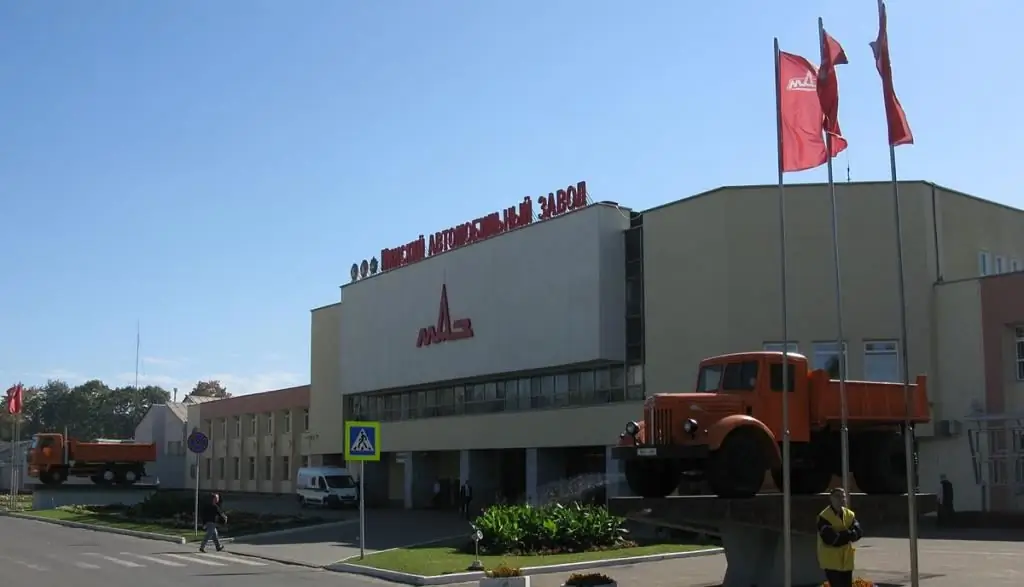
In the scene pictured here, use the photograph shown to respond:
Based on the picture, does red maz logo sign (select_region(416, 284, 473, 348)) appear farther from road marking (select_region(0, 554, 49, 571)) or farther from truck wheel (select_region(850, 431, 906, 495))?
truck wheel (select_region(850, 431, 906, 495))

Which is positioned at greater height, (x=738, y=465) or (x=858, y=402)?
(x=858, y=402)

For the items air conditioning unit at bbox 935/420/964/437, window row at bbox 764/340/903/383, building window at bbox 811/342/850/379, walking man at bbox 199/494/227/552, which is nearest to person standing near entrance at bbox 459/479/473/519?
window row at bbox 764/340/903/383

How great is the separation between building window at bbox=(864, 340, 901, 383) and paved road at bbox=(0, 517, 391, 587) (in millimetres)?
20586

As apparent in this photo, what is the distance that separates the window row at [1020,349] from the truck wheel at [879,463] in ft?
63.9

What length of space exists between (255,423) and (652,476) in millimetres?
66603

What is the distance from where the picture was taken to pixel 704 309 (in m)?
37.8

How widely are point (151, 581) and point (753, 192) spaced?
24.7 meters

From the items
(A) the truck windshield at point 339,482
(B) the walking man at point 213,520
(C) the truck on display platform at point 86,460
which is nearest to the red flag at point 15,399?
(C) the truck on display platform at point 86,460

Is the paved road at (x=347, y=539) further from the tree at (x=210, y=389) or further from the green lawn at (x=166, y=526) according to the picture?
the tree at (x=210, y=389)

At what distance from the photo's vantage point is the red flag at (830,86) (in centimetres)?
1574

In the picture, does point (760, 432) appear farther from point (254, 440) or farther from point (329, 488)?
point (254, 440)

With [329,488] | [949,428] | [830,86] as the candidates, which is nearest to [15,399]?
[329,488]

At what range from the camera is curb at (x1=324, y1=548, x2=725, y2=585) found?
68.1 ft

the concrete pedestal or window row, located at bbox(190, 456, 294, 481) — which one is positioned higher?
the concrete pedestal
